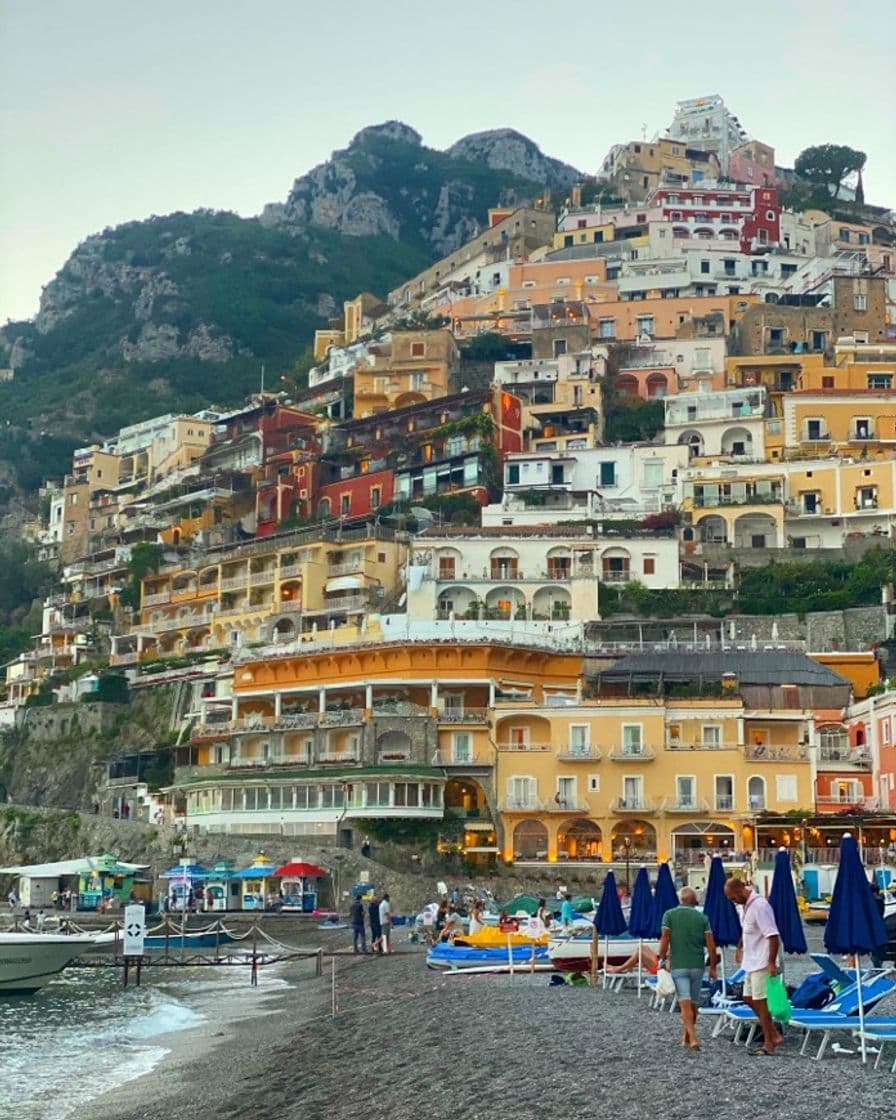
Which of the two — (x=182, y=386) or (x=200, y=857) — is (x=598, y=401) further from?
(x=182, y=386)

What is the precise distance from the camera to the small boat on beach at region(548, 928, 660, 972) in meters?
27.4

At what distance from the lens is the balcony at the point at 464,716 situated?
196 ft

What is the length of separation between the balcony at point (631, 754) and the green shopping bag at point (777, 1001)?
40067 millimetres

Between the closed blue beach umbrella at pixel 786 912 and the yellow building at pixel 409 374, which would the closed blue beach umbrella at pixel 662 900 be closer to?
the closed blue beach umbrella at pixel 786 912

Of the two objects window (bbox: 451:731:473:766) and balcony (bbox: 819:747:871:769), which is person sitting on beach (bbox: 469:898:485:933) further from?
balcony (bbox: 819:747:871:769)

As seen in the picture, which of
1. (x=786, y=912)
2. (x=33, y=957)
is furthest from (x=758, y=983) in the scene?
(x=33, y=957)

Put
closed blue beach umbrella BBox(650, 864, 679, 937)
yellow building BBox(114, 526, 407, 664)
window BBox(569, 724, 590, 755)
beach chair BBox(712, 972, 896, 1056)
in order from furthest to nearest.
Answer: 1. yellow building BBox(114, 526, 407, 664)
2. window BBox(569, 724, 590, 755)
3. closed blue beach umbrella BBox(650, 864, 679, 937)
4. beach chair BBox(712, 972, 896, 1056)

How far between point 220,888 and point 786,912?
130 ft

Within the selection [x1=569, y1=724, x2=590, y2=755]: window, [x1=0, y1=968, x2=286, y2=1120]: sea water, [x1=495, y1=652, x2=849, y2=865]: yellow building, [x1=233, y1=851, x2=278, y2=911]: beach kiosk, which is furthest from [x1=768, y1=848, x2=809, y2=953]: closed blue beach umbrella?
[x1=569, y1=724, x2=590, y2=755]: window

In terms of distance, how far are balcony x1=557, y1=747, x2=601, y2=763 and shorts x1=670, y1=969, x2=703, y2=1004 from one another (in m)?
Result: 39.9

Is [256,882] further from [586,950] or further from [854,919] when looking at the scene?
[854,919]

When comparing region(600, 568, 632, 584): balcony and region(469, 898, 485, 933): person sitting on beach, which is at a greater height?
region(600, 568, 632, 584): balcony

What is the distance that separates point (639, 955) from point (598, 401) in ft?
216

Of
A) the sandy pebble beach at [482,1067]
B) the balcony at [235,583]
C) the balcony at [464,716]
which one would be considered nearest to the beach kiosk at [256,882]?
the balcony at [464,716]
